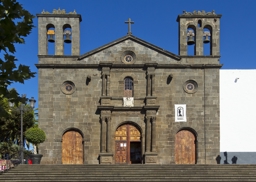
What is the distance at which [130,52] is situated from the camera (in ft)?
84.9

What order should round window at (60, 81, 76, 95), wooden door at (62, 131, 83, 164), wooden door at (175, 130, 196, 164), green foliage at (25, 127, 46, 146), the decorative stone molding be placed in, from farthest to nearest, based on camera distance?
1. round window at (60, 81, 76, 95)
2. wooden door at (175, 130, 196, 164)
3. wooden door at (62, 131, 83, 164)
4. the decorative stone molding
5. green foliage at (25, 127, 46, 146)

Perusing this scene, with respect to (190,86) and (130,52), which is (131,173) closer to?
(190,86)

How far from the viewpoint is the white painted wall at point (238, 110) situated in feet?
84.1

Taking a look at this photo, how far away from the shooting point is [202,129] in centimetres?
2520

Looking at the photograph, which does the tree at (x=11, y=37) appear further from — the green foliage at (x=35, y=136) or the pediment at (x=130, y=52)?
the pediment at (x=130, y=52)

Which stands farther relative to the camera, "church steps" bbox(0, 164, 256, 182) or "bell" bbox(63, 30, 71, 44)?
"bell" bbox(63, 30, 71, 44)

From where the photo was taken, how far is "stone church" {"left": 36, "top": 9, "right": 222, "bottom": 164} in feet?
81.8

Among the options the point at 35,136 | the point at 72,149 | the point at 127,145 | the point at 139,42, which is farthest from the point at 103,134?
the point at 139,42

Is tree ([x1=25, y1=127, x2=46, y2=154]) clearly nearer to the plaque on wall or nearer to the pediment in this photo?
the pediment

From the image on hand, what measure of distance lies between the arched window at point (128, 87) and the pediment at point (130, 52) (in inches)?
47.0

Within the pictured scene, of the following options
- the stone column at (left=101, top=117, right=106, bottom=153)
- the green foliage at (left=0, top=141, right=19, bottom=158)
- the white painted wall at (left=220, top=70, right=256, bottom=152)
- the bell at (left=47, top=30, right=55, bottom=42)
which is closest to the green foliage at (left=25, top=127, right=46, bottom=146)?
the stone column at (left=101, top=117, right=106, bottom=153)

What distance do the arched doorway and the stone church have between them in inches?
2.5

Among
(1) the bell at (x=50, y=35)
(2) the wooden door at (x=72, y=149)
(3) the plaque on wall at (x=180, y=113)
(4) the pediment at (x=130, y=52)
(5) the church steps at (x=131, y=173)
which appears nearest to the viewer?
(5) the church steps at (x=131, y=173)

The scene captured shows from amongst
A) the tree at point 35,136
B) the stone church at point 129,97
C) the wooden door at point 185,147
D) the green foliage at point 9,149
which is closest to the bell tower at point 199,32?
the stone church at point 129,97
